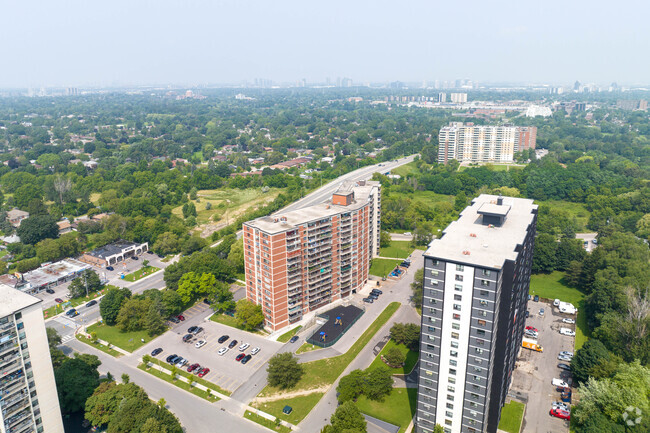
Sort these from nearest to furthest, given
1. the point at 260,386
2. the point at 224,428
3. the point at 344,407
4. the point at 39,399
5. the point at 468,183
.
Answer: the point at 39,399, the point at 344,407, the point at 224,428, the point at 260,386, the point at 468,183

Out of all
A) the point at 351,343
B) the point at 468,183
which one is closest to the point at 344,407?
the point at 351,343

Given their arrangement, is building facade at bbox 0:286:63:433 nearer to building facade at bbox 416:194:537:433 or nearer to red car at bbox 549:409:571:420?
building facade at bbox 416:194:537:433

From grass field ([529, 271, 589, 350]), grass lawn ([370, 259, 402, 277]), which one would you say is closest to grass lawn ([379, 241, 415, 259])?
grass lawn ([370, 259, 402, 277])

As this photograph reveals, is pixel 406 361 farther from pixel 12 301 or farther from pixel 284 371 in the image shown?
pixel 12 301

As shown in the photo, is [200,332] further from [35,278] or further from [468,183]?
[468,183]

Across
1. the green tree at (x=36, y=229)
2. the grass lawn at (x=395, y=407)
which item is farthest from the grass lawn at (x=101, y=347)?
the green tree at (x=36, y=229)

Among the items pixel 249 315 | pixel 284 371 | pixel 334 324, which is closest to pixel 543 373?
pixel 334 324

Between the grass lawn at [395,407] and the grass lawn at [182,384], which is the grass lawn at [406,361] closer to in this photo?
the grass lawn at [395,407]
